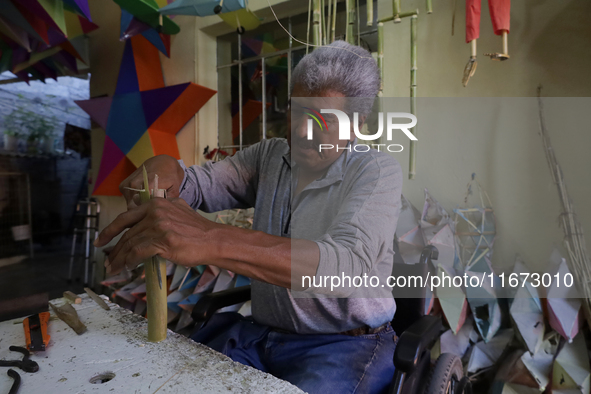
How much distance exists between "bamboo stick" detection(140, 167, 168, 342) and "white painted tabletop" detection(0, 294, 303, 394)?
3 centimetres

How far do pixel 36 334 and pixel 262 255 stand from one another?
2.01ft

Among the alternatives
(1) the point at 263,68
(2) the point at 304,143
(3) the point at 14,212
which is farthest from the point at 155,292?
(3) the point at 14,212

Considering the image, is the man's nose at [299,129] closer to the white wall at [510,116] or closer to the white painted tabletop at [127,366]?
the white painted tabletop at [127,366]

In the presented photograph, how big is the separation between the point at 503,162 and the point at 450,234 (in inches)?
18.3

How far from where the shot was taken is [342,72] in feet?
3.51

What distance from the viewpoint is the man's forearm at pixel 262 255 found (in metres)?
0.72

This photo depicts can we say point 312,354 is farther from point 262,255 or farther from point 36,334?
point 36,334

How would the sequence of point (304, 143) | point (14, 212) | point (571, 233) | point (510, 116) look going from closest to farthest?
point (304, 143) → point (571, 233) → point (510, 116) → point (14, 212)

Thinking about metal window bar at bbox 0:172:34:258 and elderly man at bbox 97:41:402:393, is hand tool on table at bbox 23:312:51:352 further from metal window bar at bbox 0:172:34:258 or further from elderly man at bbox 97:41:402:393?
metal window bar at bbox 0:172:34:258

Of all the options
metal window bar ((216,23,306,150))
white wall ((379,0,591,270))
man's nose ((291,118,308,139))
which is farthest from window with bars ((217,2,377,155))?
man's nose ((291,118,308,139))

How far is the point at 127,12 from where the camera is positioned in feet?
8.25

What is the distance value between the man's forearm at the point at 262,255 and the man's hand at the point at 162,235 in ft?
0.09

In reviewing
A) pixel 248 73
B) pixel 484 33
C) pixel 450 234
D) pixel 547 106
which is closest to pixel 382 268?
pixel 450 234

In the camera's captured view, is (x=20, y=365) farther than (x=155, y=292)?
No
